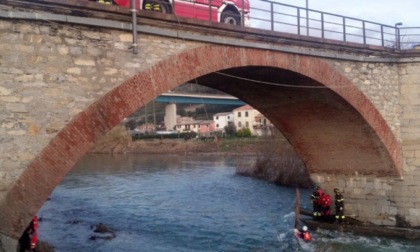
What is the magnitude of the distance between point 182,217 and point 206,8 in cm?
932

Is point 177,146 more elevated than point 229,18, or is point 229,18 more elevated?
point 229,18

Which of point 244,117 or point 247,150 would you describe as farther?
point 244,117

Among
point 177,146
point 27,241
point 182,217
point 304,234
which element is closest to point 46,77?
point 27,241

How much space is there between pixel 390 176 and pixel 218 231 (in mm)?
6165

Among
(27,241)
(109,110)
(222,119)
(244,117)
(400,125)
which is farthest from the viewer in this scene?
(222,119)

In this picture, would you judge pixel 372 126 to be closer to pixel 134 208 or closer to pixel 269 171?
pixel 134 208

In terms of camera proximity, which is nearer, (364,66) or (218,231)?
(364,66)

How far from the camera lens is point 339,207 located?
15.0 m

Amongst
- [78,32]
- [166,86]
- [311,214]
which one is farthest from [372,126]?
[78,32]

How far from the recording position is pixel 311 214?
16297 millimetres

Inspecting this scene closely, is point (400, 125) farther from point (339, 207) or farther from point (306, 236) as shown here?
point (306, 236)

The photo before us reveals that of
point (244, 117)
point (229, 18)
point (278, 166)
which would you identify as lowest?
point (278, 166)

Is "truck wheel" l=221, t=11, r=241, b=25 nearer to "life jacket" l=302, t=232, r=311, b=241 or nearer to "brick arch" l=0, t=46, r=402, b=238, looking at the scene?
"brick arch" l=0, t=46, r=402, b=238

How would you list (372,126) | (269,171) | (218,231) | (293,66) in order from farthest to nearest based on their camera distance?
(269,171) < (218,231) < (372,126) < (293,66)
